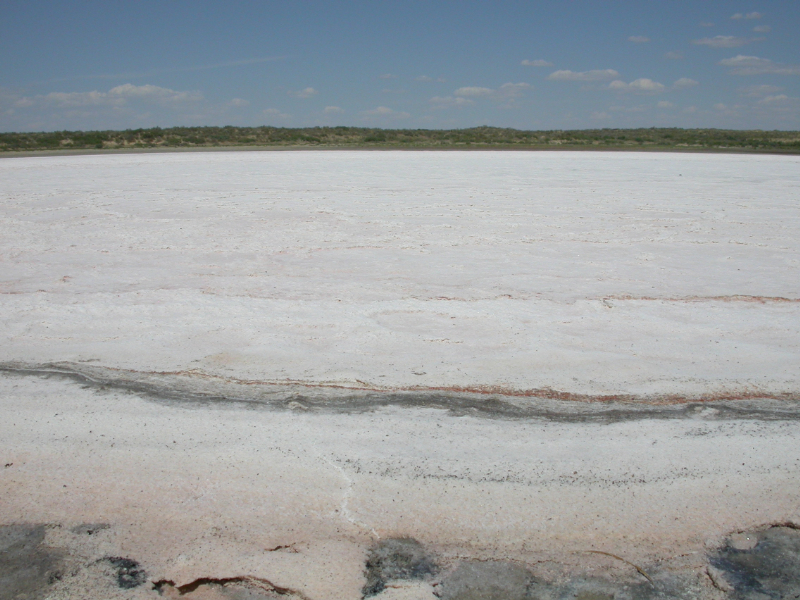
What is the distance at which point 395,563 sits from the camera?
2426 mm

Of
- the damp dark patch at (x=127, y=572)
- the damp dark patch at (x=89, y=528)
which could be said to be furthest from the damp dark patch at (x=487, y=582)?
the damp dark patch at (x=89, y=528)

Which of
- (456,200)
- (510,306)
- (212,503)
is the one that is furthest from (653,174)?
(212,503)

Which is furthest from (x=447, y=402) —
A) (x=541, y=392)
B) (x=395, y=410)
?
(x=541, y=392)

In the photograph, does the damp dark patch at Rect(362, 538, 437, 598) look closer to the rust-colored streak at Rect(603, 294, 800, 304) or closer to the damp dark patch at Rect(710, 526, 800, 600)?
the damp dark patch at Rect(710, 526, 800, 600)

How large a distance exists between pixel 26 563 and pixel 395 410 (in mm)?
1878

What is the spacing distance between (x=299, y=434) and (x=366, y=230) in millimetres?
5700

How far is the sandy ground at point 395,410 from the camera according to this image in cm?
249

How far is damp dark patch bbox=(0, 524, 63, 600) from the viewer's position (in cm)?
228

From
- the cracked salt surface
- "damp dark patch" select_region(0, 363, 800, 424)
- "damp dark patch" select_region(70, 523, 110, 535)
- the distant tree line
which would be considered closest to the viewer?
"damp dark patch" select_region(70, 523, 110, 535)

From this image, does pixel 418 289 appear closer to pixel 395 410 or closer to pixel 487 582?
pixel 395 410

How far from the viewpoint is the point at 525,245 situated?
788 centimetres

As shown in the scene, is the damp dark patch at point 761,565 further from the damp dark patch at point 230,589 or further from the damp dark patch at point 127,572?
the damp dark patch at point 127,572

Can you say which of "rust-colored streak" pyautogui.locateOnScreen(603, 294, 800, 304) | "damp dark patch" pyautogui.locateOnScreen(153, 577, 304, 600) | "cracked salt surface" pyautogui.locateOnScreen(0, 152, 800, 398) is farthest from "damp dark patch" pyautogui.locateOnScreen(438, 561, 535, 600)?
"rust-colored streak" pyautogui.locateOnScreen(603, 294, 800, 304)

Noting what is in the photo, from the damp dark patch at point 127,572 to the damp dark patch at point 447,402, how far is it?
1283mm
